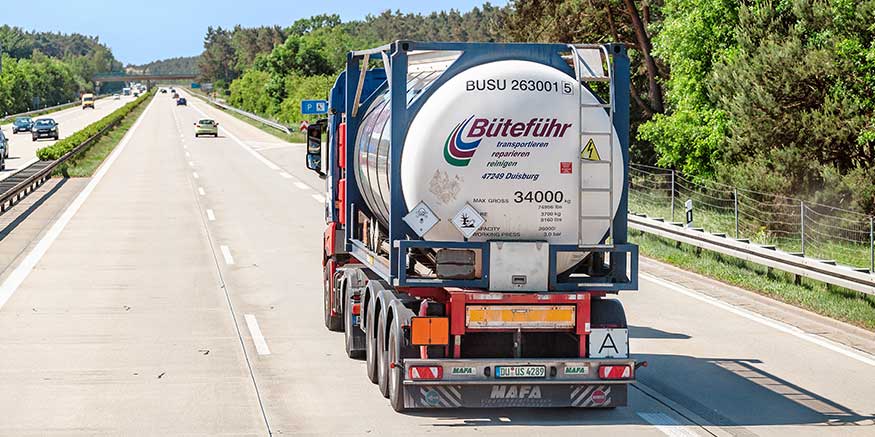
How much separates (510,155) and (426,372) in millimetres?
1879

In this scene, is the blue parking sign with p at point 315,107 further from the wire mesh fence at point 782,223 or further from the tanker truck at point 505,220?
the tanker truck at point 505,220

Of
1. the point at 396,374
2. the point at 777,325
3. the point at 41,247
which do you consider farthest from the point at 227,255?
the point at 396,374

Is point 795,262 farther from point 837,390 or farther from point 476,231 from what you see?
point 476,231

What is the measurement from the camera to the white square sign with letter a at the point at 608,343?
9.88 m

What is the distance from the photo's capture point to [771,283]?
707 inches

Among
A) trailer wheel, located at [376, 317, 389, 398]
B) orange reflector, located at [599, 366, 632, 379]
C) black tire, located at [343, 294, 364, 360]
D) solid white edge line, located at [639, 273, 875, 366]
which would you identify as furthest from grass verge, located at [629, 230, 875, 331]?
trailer wheel, located at [376, 317, 389, 398]

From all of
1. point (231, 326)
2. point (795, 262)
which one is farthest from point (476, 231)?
point (795, 262)

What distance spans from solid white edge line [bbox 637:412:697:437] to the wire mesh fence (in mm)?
6199

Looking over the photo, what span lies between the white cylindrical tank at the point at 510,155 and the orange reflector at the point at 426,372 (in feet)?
3.45

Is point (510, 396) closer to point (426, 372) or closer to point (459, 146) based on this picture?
point (426, 372)

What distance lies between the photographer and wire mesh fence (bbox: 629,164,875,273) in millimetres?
18141

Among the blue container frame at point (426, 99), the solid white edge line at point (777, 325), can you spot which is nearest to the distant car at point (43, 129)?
the solid white edge line at point (777, 325)

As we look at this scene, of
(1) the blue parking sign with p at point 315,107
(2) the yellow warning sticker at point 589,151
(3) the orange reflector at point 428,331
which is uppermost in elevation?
(1) the blue parking sign with p at point 315,107

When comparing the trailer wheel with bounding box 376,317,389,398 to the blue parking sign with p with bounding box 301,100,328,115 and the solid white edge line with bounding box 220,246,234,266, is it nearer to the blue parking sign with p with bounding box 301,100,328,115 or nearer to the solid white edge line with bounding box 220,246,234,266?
the blue parking sign with p with bounding box 301,100,328,115
